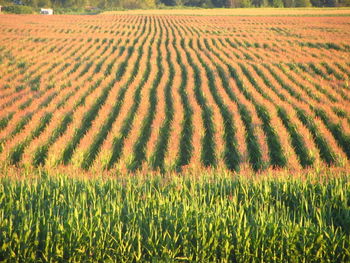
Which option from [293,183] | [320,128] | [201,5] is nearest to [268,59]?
[320,128]

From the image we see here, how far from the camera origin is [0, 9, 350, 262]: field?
3084mm

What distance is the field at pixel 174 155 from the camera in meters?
3.08

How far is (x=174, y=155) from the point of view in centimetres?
687

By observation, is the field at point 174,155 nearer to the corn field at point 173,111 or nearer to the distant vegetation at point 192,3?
the corn field at point 173,111

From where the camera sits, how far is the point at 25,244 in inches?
119

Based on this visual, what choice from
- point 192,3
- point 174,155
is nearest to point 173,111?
point 174,155

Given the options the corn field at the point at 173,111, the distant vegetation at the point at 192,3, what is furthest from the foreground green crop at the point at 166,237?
the distant vegetation at the point at 192,3

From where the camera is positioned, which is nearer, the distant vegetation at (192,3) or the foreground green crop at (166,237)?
the foreground green crop at (166,237)

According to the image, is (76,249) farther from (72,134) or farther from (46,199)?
(72,134)

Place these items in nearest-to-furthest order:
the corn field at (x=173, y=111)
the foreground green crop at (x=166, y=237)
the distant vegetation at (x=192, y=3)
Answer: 1. the foreground green crop at (x=166, y=237)
2. the corn field at (x=173, y=111)
3. the distant vegetation at (x=192, y=3)

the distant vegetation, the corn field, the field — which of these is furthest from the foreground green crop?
the distant vegetation

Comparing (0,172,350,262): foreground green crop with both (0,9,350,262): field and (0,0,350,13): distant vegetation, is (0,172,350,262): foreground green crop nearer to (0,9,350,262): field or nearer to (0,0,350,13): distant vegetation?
(0,9,350,262): field

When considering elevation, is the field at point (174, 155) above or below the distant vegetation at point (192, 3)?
below

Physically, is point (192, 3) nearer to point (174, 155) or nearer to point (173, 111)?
point (173, 111)
